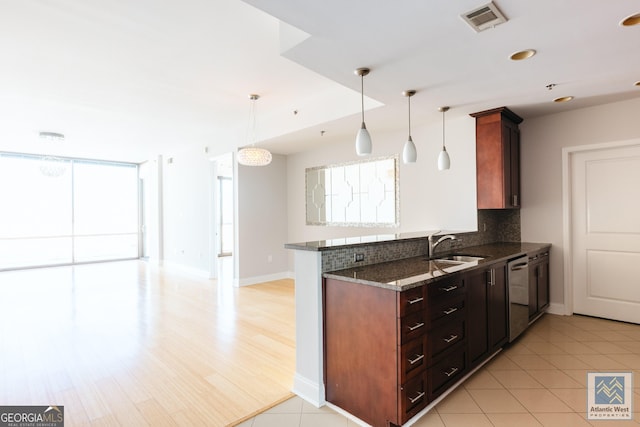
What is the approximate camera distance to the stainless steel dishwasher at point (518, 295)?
9.93 ft

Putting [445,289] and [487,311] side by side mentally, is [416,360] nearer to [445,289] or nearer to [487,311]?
[445,289]

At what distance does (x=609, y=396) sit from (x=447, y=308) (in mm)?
1359

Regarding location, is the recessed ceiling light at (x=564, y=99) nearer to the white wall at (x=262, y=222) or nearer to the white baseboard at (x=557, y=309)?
the white baseboard at (x=557, y=309)

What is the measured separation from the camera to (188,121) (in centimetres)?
551

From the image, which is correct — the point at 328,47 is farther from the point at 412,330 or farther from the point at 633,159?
the point at 633,159

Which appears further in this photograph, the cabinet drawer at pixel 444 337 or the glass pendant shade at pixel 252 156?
the glass pendant shade at pixel 252 156

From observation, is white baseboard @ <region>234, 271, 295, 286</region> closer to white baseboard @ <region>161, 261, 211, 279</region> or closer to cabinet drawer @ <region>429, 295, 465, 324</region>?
white baseboard @ <region>161, 261, 211, 279</region>

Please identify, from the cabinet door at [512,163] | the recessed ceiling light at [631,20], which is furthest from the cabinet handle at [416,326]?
the cabinet door at [512,163]

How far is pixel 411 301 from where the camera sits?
6.28 feet

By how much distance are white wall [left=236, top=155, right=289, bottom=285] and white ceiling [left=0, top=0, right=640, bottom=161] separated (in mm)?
1332

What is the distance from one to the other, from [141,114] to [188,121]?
2.35ft

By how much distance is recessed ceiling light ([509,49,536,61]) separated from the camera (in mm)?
2318

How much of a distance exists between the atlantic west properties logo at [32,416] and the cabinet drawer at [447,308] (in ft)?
8.00

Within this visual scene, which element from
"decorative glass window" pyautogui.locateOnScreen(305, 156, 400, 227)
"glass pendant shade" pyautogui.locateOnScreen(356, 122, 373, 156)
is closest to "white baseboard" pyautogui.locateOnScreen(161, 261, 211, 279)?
"decorative glass window" pyautogui.locateOnScreen(305, 156, 400, 227)
